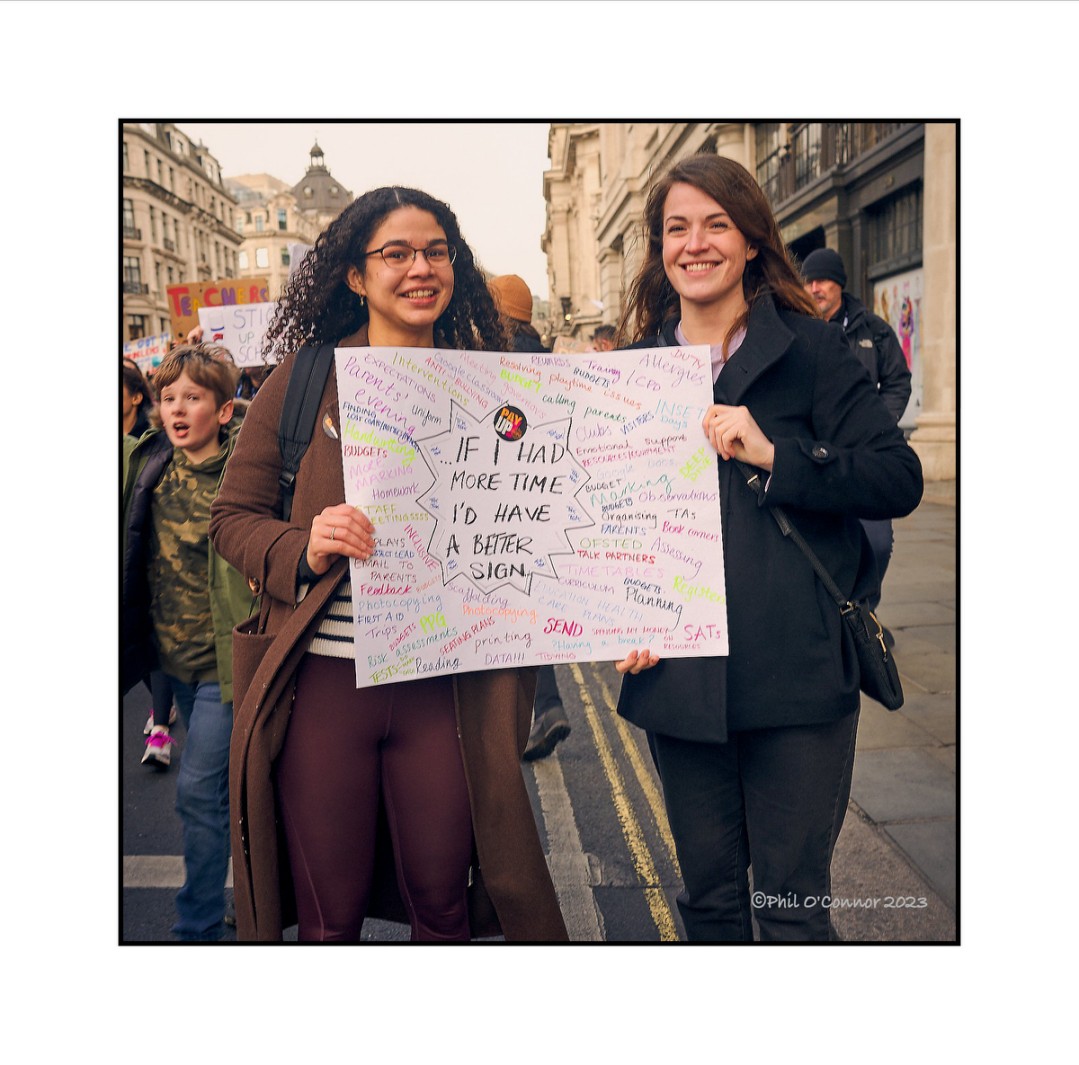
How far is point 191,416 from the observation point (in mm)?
2805

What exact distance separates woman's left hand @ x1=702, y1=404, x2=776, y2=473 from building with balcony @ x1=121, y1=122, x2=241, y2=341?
63.3 inches

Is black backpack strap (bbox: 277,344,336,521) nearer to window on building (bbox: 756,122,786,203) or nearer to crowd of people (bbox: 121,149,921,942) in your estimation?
crowd of people (bbox: 121,149,921,942)

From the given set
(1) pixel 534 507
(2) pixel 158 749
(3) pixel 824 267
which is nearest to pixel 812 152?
(3) pixel 824 267

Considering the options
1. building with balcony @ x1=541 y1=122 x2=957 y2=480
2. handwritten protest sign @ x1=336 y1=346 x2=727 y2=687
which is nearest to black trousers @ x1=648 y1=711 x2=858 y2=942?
handwritten protest sign @ x1=336 y1=346 x2=727 y2=687

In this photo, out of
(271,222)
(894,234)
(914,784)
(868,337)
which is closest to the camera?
(271,222)

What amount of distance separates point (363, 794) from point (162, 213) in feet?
6.07

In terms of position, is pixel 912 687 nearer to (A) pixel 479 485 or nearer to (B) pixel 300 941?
(A) pixel 479 485

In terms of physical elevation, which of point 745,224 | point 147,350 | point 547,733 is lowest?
point 547,733

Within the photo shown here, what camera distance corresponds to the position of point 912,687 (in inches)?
151

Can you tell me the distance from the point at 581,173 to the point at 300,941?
2450mm

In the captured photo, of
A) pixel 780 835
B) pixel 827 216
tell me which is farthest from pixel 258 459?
pixel 827 216

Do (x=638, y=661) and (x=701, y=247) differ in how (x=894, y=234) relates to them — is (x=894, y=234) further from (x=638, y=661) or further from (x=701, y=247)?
(x=638, y=661)

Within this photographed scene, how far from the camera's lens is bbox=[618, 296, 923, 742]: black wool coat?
2.05 meters

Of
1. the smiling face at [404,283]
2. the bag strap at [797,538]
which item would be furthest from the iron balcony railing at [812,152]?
the smiling face at [404,283]
